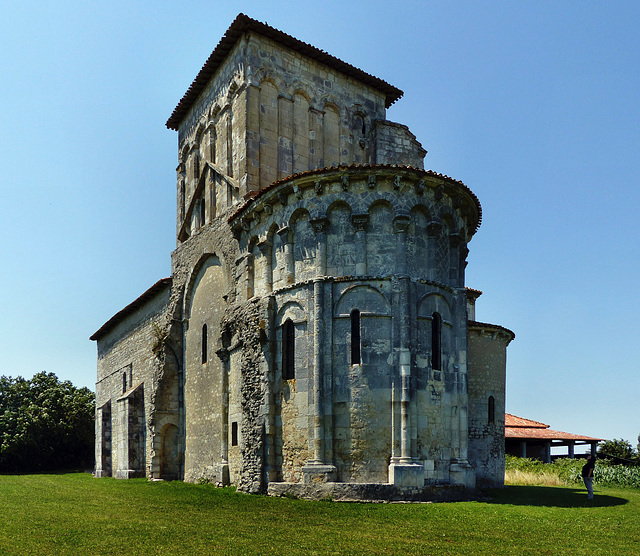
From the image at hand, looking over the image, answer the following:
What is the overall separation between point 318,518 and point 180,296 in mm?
14470

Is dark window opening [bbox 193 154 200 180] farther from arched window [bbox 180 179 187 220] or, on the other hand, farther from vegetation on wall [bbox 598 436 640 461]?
vegetation on wall [bbox 598 436 640 461]

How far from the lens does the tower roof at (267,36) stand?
74.1 ft

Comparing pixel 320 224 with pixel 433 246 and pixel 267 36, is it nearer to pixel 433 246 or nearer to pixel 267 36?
pixel 433 246

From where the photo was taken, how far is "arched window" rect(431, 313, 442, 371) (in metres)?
16.5

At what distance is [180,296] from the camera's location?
25188 millimetres

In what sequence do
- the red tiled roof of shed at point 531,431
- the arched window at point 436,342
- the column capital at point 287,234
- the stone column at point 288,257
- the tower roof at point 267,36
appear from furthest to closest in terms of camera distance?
the red tiled roof of shed at point 531,431 → the tower roof at point 267,36 → the column capital at point 287,234 → the stone column at point 288,257 → the arched window at point 436,342

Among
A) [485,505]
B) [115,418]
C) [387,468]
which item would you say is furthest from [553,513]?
[115,418]

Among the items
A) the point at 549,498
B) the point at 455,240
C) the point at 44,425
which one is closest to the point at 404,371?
the point at 455,240

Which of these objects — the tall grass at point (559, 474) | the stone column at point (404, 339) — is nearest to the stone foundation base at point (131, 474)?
the tall grass at point (559, 474)

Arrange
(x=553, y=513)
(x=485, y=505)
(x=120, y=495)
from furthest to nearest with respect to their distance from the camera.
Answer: (x=120, y=495) → (x=485, y=505) → (x=553, y=513)

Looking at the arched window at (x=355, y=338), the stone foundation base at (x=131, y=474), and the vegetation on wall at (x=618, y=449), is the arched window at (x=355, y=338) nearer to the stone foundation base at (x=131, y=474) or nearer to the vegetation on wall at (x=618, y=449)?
the stone foundation base at (x=131, y=474)

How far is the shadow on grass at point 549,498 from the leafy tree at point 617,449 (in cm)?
2073

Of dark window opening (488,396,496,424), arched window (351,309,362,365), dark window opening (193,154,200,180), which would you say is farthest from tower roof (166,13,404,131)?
dark window opening (488,396,496,424)

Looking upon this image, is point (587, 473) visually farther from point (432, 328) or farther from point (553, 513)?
point (432, 328)
